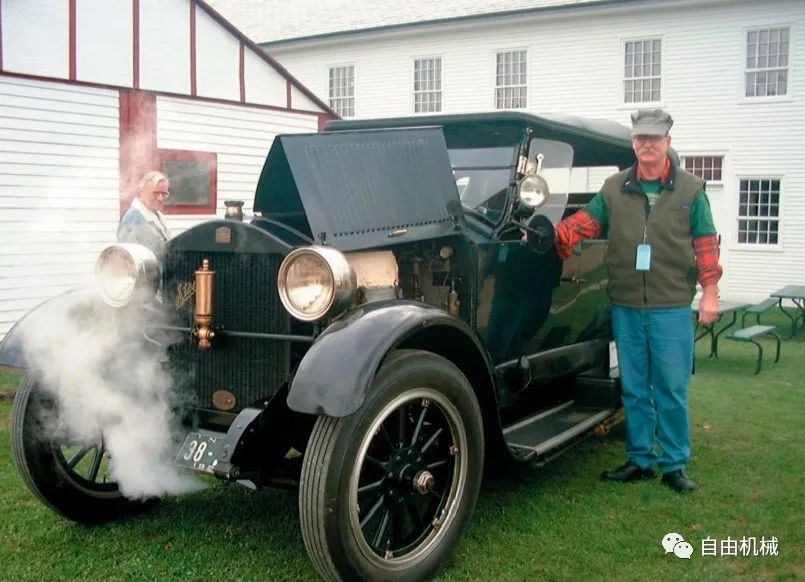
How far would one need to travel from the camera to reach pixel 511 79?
1894 centimetres

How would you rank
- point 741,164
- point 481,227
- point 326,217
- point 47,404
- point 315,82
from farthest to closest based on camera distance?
point 315,82 < point 741,164 < point 481,227 < point 47,404 < point 326,217

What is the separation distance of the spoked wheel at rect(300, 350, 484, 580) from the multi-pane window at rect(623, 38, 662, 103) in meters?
15.6

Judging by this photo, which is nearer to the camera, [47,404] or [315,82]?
[47,404]

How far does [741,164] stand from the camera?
1655 cm

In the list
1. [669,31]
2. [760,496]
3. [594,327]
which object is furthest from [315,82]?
[760,496]

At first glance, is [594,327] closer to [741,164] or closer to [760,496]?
[760,496]

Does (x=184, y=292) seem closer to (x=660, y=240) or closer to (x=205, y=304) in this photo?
(x=205, y=304)

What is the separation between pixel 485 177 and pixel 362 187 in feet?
3.45

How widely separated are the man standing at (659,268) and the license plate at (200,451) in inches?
84.8

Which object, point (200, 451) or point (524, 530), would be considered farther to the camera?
point (524, 530)

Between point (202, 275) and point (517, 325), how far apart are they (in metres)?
1.71

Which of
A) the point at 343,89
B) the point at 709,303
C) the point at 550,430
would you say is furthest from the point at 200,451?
the point at 343,89

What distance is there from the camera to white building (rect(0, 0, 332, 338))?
931cm

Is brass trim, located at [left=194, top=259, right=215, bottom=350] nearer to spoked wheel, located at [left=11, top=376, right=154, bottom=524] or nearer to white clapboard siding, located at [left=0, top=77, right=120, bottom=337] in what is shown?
spoked wheel, located at [left=11, top=376, right=154, bottom=524]
